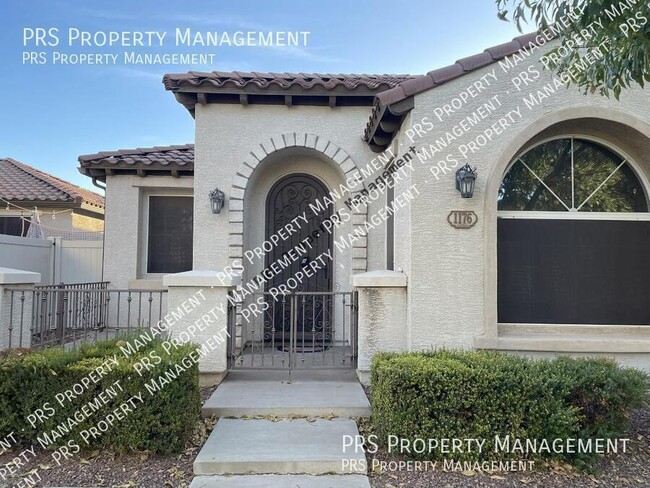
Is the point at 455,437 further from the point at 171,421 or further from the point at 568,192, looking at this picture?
the point at 568,192

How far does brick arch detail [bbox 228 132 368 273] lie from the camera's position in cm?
745

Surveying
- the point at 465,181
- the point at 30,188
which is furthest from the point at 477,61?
the point at 30,188

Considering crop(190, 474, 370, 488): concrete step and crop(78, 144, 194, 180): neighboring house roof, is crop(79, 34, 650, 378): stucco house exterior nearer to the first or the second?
crop(78, 144, 194, 180): neighboring house roof

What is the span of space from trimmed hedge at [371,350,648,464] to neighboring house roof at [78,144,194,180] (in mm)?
6845

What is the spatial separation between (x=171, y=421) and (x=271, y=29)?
6.84 metres

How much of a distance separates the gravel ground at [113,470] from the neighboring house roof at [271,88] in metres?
5.77

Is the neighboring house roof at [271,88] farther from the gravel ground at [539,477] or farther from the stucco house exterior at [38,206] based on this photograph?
the stucco house exterior at [38,206]

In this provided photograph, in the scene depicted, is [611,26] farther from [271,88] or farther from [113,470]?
[113,470]

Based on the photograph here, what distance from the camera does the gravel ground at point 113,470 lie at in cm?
360

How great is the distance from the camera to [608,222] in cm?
594

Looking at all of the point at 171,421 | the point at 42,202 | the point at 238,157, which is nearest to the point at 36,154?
the point at 42,202

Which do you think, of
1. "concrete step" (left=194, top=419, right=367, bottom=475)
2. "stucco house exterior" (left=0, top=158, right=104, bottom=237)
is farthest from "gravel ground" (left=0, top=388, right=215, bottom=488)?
"stucco house exterior" (left=0, top=158, right=104, bottom=237)

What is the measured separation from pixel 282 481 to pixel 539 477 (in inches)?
92.4

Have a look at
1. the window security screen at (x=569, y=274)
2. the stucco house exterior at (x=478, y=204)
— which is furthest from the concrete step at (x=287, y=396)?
the window security screen at (x=569, y=274)
